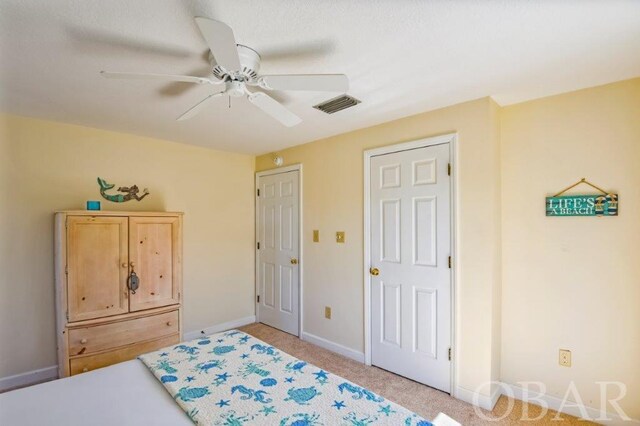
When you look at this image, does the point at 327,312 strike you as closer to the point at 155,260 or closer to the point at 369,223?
the point at 369,223

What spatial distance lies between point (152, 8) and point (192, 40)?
234mm

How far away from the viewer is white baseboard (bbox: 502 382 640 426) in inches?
79.1

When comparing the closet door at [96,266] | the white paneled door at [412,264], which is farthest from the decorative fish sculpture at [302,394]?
the closet door at [96,266]

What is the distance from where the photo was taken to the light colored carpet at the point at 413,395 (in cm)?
211

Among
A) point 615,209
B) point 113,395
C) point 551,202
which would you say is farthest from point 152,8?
point 615,209

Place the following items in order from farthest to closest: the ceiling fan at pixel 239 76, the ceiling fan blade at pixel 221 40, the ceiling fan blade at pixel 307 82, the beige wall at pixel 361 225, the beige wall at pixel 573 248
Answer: the beige wall at pixel 361 225, the beige wall at pixel 573 248, the ceiling fan blade at pixel 307 82, the ceiling fan at pixel 239 76, the ceiling fan blade at pixel 221 40

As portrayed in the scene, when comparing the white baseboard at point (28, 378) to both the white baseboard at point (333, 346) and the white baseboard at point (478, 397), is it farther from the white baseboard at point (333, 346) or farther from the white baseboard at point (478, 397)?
the white baseboard at point (478, 397)

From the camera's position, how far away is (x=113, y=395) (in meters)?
1.42

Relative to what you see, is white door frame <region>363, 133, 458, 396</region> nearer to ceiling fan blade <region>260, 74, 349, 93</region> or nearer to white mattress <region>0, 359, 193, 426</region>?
ceiling fan blade <region>260, 74, 349, 93</region>

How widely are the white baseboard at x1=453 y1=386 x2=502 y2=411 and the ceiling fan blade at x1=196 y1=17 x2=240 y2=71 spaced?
2639 mm

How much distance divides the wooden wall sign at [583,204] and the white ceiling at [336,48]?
741mm

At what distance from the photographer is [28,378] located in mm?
2621

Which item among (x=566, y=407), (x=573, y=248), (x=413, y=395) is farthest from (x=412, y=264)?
(x=566, y=407)

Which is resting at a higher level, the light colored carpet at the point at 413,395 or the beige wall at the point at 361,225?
the beige wall at the point at 361,225
